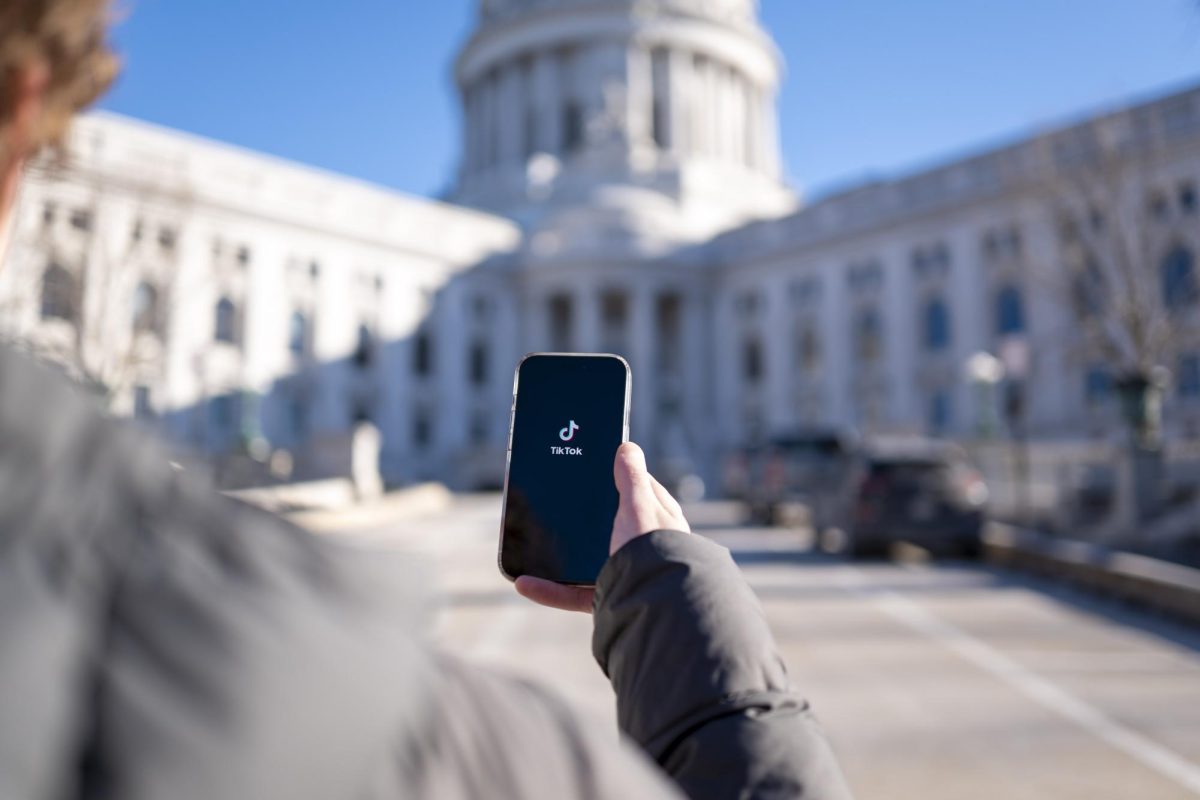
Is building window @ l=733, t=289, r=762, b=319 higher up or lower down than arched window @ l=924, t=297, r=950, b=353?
higher up

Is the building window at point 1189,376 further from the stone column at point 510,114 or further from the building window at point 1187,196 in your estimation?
the stone column at point 510,114

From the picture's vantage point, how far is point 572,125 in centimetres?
6831

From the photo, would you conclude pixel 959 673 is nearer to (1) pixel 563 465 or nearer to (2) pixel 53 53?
(1) pixel 563 465

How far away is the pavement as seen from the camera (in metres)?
4.22

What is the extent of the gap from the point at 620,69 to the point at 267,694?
233 ft

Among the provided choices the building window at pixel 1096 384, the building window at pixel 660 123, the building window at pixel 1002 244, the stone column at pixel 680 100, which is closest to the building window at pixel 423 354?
the stone column at pixel 680 100

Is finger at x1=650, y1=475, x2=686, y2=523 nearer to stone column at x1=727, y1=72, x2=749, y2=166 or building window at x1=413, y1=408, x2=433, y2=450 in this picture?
building window at x1=413, y1=408, x2=433, y2=450

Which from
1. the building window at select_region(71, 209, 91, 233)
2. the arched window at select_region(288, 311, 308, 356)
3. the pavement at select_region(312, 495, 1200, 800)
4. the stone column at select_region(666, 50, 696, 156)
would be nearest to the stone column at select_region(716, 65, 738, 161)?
the stone column at select_region(666, 50, 696, 156)

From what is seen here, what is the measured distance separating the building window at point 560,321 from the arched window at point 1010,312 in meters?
24.8

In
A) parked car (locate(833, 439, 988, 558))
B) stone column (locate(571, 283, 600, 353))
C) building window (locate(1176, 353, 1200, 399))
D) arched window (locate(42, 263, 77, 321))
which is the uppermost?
stone column (locate(571, 283, 600, 353))

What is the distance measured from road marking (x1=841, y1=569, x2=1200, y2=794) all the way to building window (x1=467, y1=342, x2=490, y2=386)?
46.4m

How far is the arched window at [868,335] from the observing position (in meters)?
46.5

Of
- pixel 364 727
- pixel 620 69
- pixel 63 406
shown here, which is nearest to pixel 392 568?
pixel 364 727

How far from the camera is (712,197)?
63.4m
